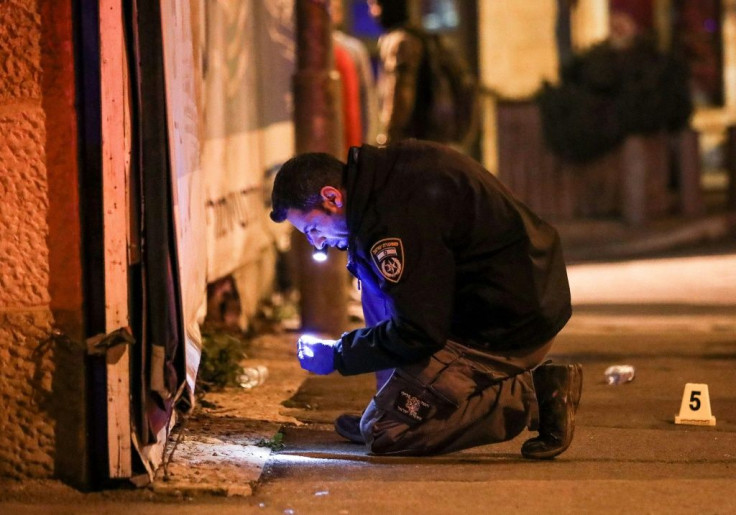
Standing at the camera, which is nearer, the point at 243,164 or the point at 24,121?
the point at 24,121

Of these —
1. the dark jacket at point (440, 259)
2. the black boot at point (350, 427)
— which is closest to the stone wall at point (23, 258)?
the dark jacket at point (440, 259)

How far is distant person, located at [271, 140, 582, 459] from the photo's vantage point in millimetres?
4234

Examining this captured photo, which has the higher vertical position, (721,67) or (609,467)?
(721,67)

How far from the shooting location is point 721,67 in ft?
63.8

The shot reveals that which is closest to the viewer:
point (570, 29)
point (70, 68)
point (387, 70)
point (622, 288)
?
point (70, 68)

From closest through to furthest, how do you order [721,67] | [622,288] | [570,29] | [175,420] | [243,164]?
→ [175,420]
[243,164]
[622,288]
[570,29]
[721,67]

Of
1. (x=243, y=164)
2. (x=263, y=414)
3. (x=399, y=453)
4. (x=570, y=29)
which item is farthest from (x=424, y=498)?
(x=570, y=29)

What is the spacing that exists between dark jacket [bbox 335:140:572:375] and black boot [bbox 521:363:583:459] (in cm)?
13

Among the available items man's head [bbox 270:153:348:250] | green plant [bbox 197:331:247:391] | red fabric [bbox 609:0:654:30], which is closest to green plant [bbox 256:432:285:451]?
man's head [bbox 270:153:348:250]

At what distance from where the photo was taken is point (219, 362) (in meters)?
5.83

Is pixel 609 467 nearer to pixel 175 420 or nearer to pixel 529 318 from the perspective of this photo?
pixel 529 318

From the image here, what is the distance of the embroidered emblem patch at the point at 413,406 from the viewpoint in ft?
14.7

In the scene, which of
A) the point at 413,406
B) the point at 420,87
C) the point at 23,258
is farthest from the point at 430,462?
the point at 420,87

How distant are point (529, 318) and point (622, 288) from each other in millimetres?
5844
